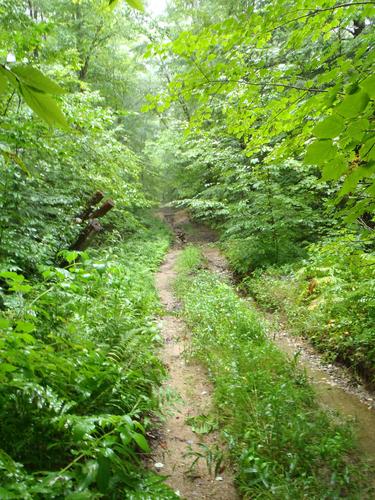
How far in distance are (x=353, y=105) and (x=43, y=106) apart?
3.36 feet

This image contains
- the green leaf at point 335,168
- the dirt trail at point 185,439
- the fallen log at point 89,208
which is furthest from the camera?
the fallen log at point 89,208

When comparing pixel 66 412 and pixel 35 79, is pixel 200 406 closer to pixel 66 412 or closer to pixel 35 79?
pixel 66 412

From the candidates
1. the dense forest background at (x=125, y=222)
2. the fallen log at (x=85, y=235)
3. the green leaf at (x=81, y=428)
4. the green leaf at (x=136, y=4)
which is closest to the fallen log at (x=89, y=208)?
the dense forest background at (x=125, y=222)

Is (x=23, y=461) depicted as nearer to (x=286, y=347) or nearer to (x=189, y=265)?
(x=286, y=347)

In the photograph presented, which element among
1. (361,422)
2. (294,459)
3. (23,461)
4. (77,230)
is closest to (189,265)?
(77,230)

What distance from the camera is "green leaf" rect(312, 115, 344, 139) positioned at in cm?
115

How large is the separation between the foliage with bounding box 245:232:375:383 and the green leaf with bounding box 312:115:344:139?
115 inches

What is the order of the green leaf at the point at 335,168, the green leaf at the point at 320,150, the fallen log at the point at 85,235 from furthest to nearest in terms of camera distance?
the fallen log at the point at 85,235
the green leaf at the point at 335,168
the green leaf at the point at 320,150

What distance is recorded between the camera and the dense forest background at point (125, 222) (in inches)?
65.6

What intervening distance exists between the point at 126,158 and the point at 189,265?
4.40m

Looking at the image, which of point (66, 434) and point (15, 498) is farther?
point (66, 434)

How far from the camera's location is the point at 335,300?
20.1 feet

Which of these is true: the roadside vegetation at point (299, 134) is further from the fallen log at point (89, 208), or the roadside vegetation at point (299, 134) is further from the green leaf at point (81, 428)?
the fallen log at point (89, 208)

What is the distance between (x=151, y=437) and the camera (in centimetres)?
327
